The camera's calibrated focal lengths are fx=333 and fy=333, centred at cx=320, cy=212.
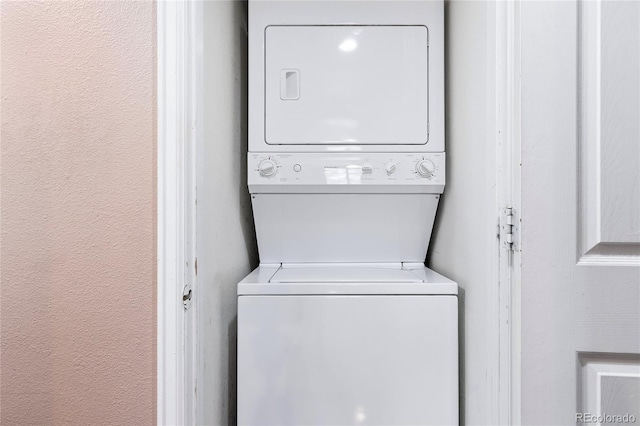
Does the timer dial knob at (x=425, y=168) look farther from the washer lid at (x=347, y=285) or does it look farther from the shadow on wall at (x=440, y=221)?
the washer lid at (x=347, y=285)

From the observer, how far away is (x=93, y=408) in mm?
757

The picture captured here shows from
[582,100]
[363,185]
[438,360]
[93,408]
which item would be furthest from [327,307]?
[582,100]

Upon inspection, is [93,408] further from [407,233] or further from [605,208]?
[605,208]

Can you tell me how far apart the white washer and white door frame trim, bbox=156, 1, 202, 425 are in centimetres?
28

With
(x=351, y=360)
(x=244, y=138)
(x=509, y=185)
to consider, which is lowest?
(x=351, y=360)

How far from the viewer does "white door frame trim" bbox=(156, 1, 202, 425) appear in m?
0.74

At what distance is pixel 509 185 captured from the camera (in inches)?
33.9

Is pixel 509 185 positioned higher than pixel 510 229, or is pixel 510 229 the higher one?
pixel 509 185

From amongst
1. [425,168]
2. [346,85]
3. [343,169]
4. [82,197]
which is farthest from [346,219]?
[82,197]

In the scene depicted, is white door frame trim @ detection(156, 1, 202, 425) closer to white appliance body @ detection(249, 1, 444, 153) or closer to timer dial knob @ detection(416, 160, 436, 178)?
white appliance body @ detection(249, 1, 444, 153)

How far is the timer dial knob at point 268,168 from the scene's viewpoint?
1252mm

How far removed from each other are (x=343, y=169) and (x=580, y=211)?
0.73 m

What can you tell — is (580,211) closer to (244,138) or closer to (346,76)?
(346,76)

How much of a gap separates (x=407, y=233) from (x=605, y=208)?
2.14 feet
